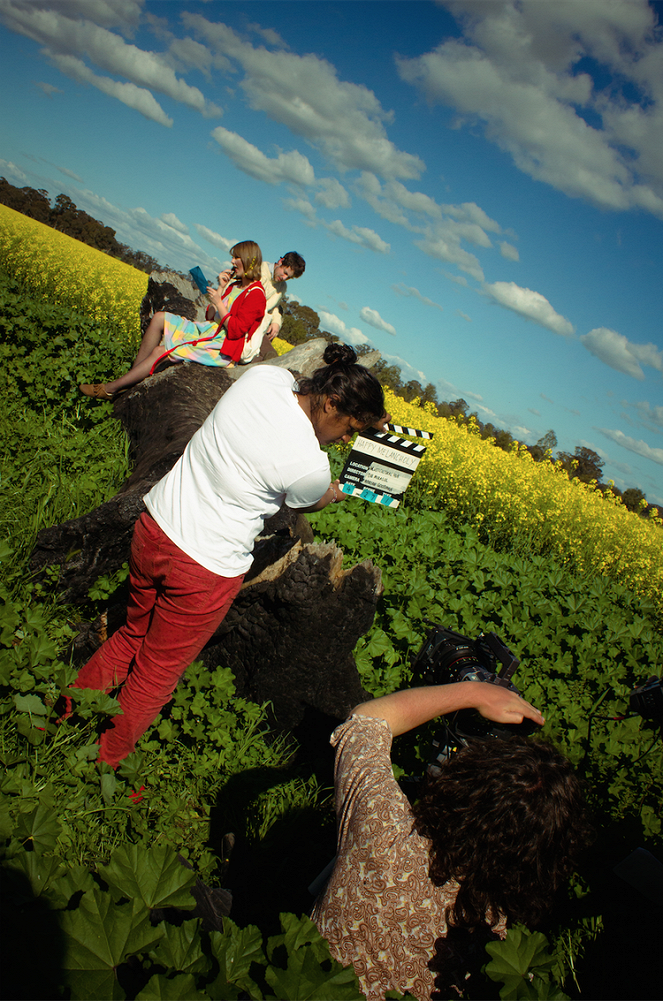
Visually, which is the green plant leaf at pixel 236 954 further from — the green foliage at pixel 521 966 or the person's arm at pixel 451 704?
the person's arm at pixel 451 704

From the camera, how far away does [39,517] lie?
3.50 meters

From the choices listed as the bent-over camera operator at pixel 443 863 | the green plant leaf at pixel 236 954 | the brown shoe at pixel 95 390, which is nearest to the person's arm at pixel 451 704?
the bent-over camera operator at pixel 443 863

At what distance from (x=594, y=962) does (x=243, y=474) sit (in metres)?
2.79

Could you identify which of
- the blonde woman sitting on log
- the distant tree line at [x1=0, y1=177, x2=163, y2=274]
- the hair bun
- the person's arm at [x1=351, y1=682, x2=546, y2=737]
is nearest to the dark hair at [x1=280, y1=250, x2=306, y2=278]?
the blonde woman sitting on log

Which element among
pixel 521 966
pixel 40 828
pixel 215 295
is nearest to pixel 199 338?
pixel 215 295

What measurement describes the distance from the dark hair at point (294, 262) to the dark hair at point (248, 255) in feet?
3.61

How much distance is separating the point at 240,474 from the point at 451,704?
111 centimetres

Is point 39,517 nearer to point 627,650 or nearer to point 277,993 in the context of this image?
point 277,993

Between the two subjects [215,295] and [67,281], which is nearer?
[215,295]

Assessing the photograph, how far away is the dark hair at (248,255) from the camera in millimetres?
4812

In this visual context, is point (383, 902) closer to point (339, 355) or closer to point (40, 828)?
point (40, 828)

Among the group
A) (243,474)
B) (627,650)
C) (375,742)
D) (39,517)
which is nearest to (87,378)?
(39,517)

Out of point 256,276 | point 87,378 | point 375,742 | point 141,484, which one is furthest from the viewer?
point 87,378

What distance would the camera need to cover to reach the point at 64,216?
111 ft
